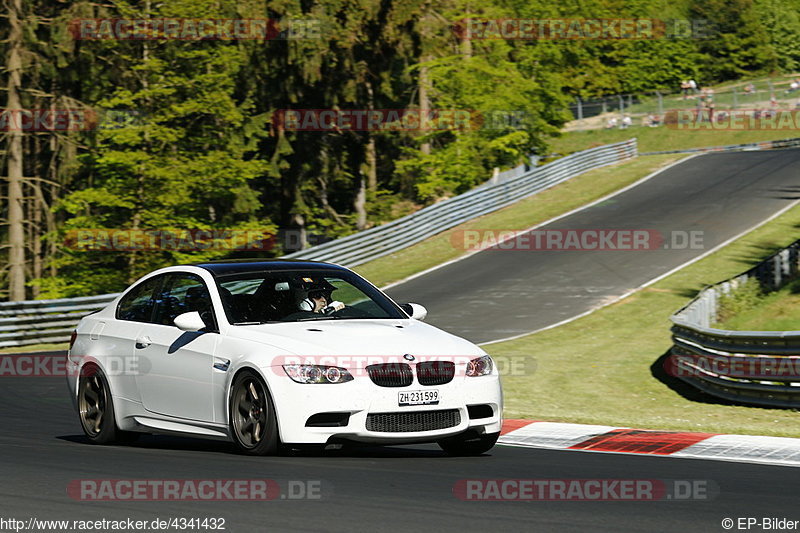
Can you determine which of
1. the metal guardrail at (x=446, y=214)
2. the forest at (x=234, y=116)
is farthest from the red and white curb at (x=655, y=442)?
the forest at (x=234, y=116)

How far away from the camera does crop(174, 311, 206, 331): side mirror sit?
9070mm

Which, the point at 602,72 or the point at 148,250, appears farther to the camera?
the point at 602,72

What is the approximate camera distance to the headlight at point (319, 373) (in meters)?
8.41

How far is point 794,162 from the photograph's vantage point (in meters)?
43.8

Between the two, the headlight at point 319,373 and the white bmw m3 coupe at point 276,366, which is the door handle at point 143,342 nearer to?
the white bmw m3 coupe at point 276,366

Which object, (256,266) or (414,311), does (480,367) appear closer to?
(414,311)

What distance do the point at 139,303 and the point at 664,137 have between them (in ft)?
205

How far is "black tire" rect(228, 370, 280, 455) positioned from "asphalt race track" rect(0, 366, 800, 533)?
19 centimetres

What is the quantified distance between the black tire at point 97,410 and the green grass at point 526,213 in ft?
64.4

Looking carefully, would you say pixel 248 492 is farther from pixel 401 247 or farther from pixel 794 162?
pixel 794 162

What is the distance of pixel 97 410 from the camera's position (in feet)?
34.2

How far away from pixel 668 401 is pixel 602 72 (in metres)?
71.1

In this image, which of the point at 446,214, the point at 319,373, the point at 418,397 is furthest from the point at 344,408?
the point at 446,214

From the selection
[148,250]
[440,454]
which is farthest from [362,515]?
[148,250]
